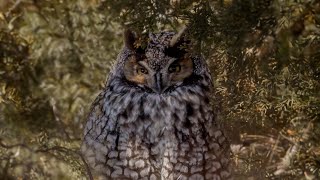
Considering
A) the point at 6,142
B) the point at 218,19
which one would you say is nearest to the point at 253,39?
the point at 218,19

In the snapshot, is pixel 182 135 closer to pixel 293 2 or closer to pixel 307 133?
pixel 307 133

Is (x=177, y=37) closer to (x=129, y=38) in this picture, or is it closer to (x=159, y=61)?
(x=159, y=61)

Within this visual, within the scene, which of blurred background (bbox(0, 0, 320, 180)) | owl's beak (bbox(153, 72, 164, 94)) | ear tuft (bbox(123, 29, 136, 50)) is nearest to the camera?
blurred background (bbox(0, 0, 320, 180))

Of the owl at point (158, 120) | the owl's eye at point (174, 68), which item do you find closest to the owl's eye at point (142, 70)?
the owl at point (158, 120)

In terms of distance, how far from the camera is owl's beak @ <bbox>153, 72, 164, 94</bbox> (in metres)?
3.22

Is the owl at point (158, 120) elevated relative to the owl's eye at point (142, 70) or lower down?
lower down

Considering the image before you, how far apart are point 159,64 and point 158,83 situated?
99mm

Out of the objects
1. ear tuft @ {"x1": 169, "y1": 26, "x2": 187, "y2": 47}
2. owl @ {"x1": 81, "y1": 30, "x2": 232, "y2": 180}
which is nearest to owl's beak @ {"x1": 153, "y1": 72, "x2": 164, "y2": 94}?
owl @ {"x1": 81, "y1": 30, "x2": 232, "y2": 180}

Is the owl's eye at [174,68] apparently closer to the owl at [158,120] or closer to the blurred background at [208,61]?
the owl at [158,120]

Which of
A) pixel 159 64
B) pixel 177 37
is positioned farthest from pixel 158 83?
pixel 177 37

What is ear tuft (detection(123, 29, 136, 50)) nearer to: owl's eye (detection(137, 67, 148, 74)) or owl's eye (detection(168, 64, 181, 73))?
owl's eye (detection(137, 67, 148, 74))

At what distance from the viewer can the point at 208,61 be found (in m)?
3.83

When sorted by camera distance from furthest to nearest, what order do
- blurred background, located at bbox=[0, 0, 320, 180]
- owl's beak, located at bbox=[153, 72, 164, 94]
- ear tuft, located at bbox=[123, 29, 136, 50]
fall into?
ear tuft, located at bbox=[123, 29, 136, 50], owl's beak, located at bbox=[153, 72, 164, 94], blurred background, located at bbox=[0, 0, 320, 180]

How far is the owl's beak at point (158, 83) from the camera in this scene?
3217 millimetres
